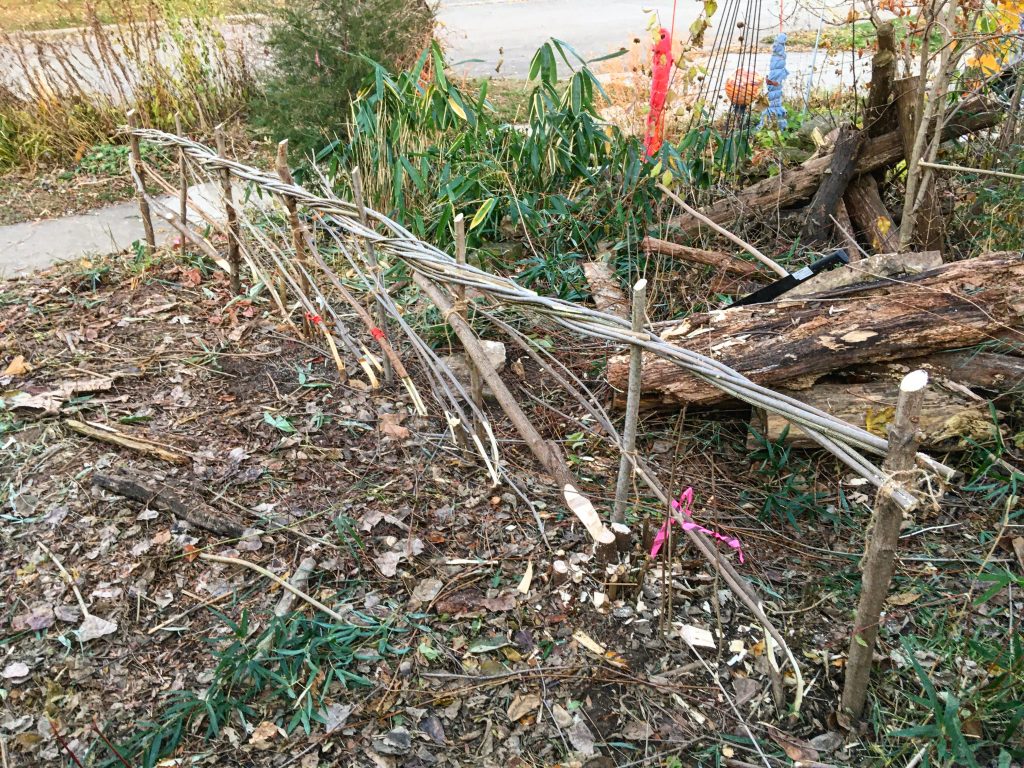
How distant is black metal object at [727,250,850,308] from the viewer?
3072 millimetres

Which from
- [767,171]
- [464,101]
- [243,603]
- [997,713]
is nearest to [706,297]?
[767,171]

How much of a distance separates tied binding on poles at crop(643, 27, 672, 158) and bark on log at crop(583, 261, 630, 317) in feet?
2.44

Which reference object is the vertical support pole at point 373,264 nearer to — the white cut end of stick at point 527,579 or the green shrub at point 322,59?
the white cut end of stick at point 527,579

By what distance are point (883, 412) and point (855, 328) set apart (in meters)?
0.30

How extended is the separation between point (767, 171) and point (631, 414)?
321cm

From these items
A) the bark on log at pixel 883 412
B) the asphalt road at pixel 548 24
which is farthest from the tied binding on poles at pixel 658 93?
the asphalt road at pixel 548 24

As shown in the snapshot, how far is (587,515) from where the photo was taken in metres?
1.92

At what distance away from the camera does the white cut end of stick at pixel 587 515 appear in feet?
6.27

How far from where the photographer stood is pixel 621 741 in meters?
1.84

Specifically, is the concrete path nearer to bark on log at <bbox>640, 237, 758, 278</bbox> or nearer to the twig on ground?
bark on log at <bbox>640, 237, 758, 278</bbox>

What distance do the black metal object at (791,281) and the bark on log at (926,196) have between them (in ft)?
2.72

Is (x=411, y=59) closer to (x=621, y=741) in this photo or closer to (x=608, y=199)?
(x=608, y=199)

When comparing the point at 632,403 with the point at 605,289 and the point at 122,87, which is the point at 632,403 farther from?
the point at 122,87

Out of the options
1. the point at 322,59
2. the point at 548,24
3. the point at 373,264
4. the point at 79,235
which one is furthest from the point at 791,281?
the point at 548,24
